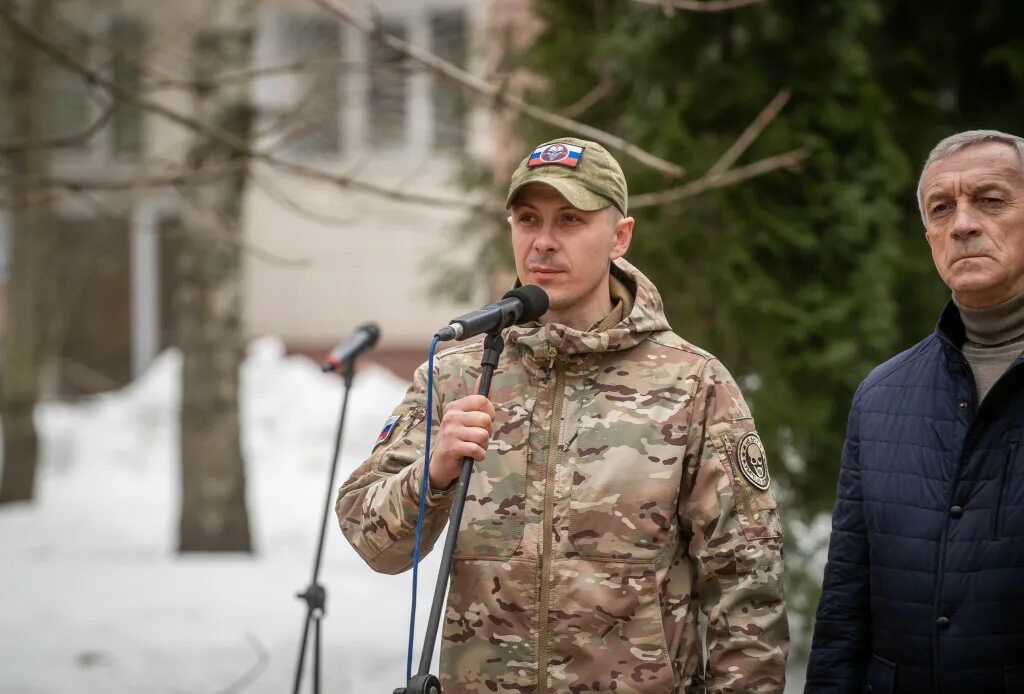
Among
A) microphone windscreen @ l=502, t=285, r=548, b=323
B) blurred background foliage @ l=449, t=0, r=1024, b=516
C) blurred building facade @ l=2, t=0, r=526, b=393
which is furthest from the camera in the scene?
blurred building facade @ l=2, t=0, r=526, b=393

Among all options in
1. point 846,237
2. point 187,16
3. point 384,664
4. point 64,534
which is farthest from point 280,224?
point 846,237

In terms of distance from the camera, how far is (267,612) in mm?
7836

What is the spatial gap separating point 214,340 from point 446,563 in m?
7.82

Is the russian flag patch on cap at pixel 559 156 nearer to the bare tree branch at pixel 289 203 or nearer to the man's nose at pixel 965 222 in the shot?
the man's nose at pixel 965 222

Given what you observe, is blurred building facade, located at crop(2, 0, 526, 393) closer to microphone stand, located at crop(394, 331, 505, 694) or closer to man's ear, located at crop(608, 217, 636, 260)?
man's ear, located at crop(608, 217, 636, 260)

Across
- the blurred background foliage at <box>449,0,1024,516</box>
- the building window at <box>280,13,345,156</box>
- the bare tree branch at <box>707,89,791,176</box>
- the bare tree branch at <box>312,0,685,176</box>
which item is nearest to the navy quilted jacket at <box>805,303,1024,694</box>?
the bare tree branch at <box>312,0,685,176</box>

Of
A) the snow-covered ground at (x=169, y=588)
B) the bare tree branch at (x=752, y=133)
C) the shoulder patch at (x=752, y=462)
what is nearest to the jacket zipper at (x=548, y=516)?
the shoulder patch at (x=752, y=462)

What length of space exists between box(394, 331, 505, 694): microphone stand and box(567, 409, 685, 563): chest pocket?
1.19ft

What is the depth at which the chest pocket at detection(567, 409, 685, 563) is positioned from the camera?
9.21 ft

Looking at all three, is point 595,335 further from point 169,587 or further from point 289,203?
point 169,587

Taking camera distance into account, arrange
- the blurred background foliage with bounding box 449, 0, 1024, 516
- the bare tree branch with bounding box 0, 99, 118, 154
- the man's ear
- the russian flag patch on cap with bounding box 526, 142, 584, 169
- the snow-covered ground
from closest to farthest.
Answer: the russian flag patch on cap with bounding box 526, 142, 584, 169 → the man's ear → the bare tree branch with bounding box 0, 99, 118, 154 → the blurred background foliage with bounding box 449, 0, 1024, 516 → the snow-covered ground

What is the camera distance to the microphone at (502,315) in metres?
2.47

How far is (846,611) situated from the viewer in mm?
3000

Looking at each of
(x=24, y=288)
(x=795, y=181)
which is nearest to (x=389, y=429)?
(x=795, y=181)
